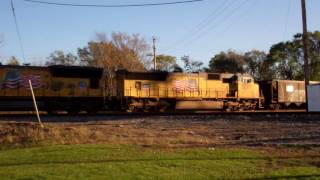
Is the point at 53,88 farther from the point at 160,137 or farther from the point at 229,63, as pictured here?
the point at 229,63

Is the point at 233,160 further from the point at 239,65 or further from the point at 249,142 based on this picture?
Result: the point at 239,65

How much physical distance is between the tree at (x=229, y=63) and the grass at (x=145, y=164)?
83.8 metres

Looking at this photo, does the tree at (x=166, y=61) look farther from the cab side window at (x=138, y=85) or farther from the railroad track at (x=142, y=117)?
the railroad track at (x=142, y=117)

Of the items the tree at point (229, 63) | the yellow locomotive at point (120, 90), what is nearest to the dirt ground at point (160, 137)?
the yellow locomotive at point (120, 90)

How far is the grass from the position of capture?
29.5 ft

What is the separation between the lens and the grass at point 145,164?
899cm

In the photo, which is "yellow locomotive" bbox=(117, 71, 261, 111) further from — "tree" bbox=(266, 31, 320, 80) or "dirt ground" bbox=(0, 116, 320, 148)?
"tree" bbox=(266, 31, 320, 80)

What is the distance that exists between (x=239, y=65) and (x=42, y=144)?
3342 inches

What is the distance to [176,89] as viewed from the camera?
37.2 m

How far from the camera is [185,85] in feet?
124

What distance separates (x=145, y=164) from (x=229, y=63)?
3456 inches

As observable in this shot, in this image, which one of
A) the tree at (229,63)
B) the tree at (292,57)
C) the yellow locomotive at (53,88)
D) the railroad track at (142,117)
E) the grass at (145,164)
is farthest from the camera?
the tree at (229,63)

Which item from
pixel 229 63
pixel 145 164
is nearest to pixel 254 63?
pixel 229 63

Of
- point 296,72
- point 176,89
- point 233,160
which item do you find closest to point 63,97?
point 176,89
